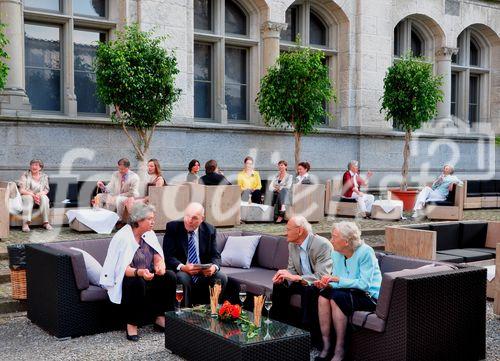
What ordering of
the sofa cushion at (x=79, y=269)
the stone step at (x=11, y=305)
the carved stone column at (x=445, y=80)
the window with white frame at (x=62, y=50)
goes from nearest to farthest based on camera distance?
the sofa cushion at (x=79, y=269) < the stone step at (x=11, y=305) < the window with white frame at (x=62, y=50) < the carved stone column at (x=445, y=80)

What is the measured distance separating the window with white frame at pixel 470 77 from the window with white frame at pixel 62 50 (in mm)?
12234

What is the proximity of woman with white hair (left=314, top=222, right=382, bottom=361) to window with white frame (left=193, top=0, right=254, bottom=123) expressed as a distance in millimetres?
10992

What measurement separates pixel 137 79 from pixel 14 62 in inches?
114

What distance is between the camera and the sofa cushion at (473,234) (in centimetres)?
938

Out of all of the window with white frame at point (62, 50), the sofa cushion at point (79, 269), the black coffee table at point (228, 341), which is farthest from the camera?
the window with white frame at point (62, 50)

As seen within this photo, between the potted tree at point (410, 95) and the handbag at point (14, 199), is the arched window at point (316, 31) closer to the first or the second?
the potted tree at point (410, 95)

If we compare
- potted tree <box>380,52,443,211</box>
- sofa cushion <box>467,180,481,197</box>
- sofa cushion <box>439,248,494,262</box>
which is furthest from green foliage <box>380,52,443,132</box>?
sofa cushion <box>439,248,494,262</box>

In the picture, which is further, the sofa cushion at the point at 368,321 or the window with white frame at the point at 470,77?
the window with white frame at the point at 470,77

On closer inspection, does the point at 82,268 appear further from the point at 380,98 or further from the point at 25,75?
the point at 380,98

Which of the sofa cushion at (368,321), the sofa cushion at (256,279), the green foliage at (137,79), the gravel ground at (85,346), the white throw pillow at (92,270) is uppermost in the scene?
the green foliage at (137,79)

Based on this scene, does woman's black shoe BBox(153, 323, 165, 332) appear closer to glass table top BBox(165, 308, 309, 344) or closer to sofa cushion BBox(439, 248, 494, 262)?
glass table top BBox(165, 308, 309, 344)

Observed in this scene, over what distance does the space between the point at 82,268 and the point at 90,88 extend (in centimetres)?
908

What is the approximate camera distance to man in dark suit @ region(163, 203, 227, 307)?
6648 mm

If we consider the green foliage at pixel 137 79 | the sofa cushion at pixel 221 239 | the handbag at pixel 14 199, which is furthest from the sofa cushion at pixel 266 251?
the green foliage at pixel 137 79
